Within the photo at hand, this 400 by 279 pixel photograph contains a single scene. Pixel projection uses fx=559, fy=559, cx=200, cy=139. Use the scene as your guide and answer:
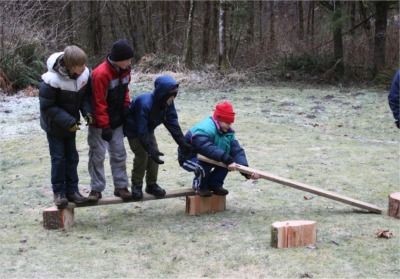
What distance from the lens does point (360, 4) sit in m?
16.6

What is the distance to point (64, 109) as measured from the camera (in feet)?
16.1

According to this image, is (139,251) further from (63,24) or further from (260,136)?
(63,24)

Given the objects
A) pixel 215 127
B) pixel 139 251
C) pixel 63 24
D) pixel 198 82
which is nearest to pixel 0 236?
pixel 139 251

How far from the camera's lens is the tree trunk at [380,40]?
1553 cm

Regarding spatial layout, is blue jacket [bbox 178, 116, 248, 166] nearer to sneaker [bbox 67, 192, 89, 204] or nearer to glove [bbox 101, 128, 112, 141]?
glove [bbox 101, 128, 112, 141]

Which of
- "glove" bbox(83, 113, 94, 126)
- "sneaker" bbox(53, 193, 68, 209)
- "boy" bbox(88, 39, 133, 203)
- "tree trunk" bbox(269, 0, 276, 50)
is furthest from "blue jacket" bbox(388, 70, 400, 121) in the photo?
"tree trunk" bbox(269, 0, 276, 50)

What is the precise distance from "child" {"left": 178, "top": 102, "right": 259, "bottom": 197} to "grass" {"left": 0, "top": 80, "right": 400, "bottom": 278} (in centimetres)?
33

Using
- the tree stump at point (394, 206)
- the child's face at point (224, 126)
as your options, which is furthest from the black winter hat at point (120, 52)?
the tree stump at point (394, 206)

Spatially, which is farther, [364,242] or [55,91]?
[55,91]

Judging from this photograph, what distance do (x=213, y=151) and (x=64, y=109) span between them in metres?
1.41

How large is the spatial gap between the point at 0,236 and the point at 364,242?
3096 mm

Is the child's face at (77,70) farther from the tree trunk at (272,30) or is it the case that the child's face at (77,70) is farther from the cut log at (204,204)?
the tree trunk at (272,30)

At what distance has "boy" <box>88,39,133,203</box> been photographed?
16.3 ft

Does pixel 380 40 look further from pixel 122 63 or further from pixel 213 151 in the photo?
pixel 122 63
